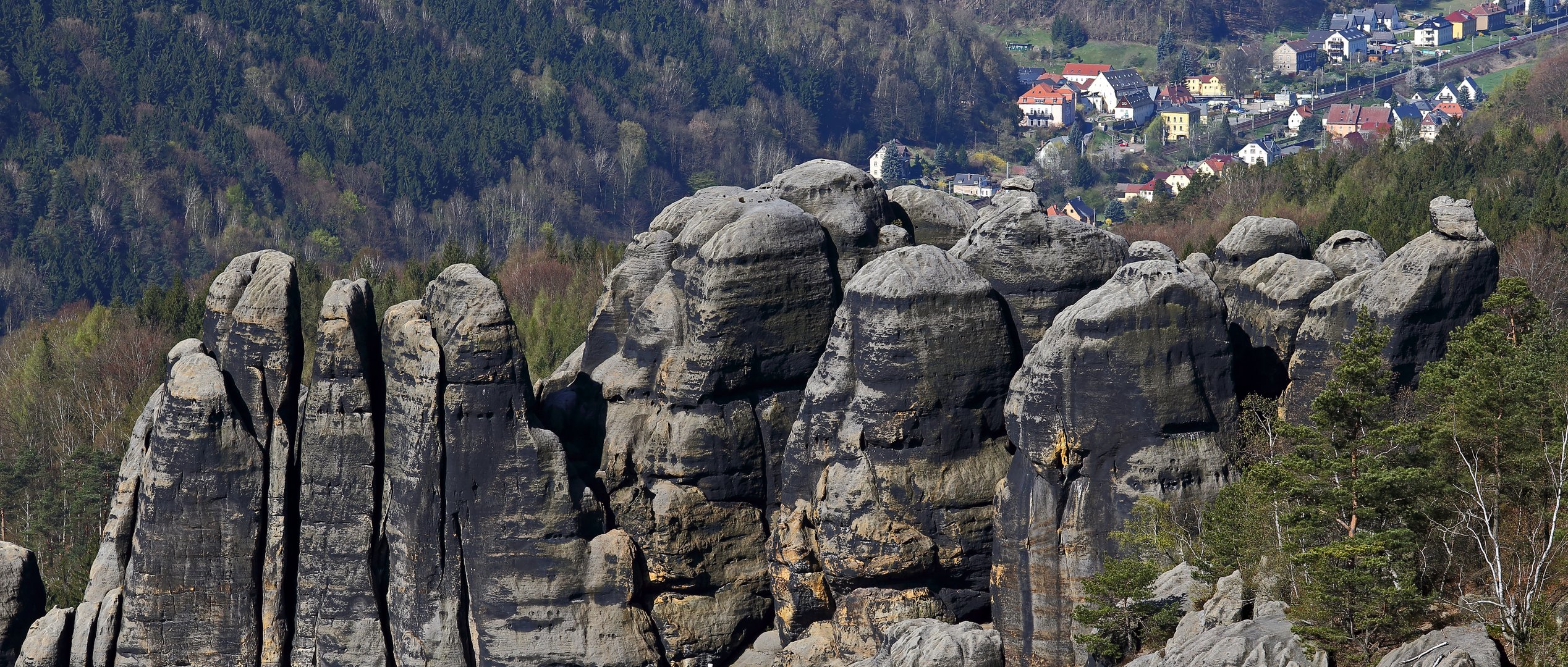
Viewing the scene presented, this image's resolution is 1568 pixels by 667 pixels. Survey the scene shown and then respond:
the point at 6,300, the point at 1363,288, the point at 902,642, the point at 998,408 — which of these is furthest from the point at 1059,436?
the point at 6,300

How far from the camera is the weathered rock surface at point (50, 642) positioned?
5778 centimetres

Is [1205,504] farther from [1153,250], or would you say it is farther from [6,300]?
[6,300]

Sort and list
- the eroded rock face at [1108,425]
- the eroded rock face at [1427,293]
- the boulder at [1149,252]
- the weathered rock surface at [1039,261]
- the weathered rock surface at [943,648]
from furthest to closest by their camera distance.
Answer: the boulder at [1149,252] < the weathered rock surface at [1039,261] < the eroded rock face at [1427,293] < the eroded rock face at [1108,425] < the weathered rock surface at [943,648]

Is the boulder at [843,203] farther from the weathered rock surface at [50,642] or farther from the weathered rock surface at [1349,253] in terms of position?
the weathered rock surface at [50,642]

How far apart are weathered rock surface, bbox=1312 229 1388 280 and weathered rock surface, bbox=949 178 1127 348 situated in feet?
31.6

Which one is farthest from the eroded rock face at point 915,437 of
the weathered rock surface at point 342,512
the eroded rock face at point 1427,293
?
the weathered rock surface at point 342,512

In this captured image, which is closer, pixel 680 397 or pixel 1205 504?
pixel 1205 504

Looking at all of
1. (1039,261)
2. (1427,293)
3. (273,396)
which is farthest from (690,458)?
(1427,293)

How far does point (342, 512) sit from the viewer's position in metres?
56.4

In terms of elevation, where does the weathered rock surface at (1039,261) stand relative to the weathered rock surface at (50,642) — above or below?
above

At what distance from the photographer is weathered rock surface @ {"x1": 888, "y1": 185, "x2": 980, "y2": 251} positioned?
2574 inches

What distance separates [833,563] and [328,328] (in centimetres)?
1606

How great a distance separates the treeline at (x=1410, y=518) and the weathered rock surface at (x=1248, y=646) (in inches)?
16.9

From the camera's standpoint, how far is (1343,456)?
4247cm
